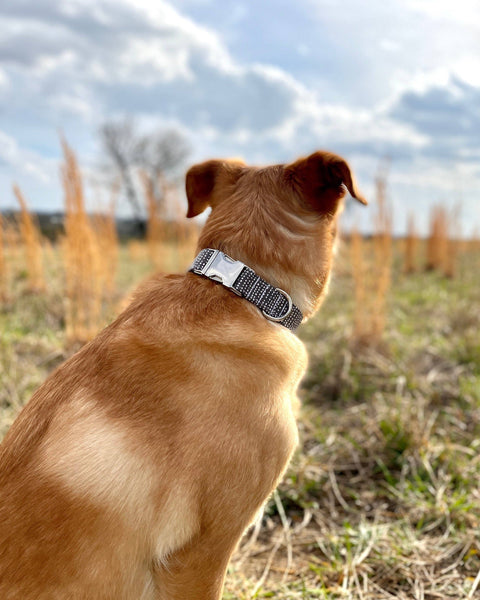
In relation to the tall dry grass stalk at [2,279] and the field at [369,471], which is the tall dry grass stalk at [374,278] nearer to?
the field at [369,471]

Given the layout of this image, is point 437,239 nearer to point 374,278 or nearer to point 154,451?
point 374,278

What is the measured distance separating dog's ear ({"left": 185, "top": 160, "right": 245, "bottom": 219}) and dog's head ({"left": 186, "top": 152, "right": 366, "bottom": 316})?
0.10ft

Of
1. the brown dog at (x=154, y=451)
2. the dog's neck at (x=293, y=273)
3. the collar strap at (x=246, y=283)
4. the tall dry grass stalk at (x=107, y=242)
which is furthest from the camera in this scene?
the tall dry grass stalk at (x=107, y=242)

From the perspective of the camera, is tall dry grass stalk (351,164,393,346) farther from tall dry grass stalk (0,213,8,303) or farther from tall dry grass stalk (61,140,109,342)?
tall dry grass stalk (0,213,8,303)

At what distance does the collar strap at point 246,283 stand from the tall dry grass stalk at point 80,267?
3804 mm

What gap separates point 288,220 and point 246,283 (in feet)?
1.17

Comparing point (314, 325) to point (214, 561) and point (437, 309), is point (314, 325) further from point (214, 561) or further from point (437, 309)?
point (214, 561)

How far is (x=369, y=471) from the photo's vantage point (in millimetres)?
A: 3711

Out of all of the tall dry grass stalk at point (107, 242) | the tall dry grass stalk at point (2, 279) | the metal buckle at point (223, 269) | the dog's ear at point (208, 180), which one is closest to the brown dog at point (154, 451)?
the metal buckle at point (223, 269)

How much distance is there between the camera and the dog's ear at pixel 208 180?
233 cm

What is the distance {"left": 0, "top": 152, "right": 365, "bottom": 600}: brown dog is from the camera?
1571 mm

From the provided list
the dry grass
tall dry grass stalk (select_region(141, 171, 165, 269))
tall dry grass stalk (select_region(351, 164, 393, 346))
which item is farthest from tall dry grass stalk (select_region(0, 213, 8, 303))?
tall dry grass stalk (select_region(351, 164, 393, 346))

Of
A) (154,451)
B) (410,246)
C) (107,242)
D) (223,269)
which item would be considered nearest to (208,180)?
(223,269)

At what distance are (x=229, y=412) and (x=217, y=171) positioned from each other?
3.71 ft
